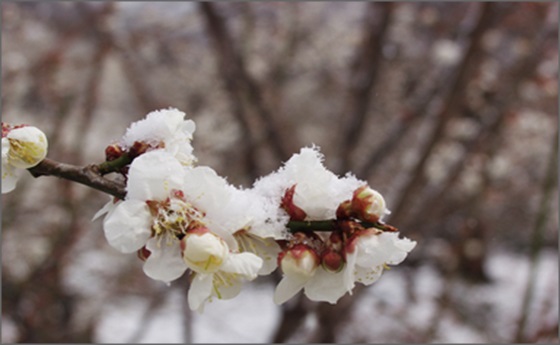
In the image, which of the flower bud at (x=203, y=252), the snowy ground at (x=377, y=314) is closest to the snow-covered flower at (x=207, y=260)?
the flower bud at (x=203, y=252)

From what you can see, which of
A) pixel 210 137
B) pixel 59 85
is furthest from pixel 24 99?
pixel 210 137

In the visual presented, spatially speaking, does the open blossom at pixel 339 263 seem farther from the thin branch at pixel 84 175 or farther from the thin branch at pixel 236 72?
the thin branch at pixel 236 72

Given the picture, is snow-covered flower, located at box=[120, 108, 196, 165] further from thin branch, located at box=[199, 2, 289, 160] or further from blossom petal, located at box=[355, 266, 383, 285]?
thin branch, located at box=[199, 2, 289, 160]

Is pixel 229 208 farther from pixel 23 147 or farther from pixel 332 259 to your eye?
pixel 23 147

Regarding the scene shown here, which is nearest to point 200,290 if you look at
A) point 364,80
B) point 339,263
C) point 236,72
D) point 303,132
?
point 339,263

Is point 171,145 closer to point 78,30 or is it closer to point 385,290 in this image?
point 78,30
